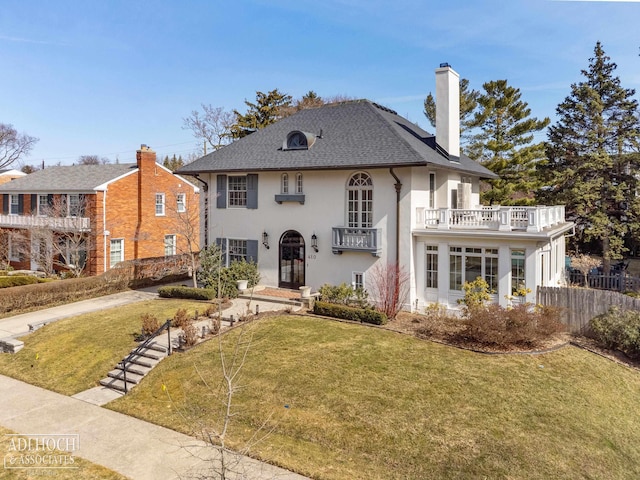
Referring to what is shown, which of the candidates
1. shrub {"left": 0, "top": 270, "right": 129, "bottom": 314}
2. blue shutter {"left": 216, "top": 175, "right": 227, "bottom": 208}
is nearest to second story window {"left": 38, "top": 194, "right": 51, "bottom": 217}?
shrub {"left": 0, "top": 270, "right": 129, "bottom": 314}

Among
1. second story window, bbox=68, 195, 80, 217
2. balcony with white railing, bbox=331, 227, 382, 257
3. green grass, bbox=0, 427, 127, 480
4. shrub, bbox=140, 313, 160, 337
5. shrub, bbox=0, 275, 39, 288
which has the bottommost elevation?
green grass, bbox=0, 427, 127, 480

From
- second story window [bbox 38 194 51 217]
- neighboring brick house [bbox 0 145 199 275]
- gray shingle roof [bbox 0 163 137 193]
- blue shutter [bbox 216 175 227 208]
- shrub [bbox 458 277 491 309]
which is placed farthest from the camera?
second story window [bbox 38 194 51 217]

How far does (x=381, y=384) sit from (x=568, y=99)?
28.2 meters

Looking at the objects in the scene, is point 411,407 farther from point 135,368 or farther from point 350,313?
point 135,368

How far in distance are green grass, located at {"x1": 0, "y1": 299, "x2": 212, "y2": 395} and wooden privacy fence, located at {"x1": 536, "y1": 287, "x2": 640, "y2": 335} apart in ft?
44.9

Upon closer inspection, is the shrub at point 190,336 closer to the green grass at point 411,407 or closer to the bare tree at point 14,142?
the green grass at point 411,407

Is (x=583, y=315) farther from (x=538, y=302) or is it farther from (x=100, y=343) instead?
(x=100, y=343)

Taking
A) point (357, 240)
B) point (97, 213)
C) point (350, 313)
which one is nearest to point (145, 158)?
point (97, 213)

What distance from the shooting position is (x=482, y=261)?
55.4ft

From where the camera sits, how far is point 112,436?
973 cm

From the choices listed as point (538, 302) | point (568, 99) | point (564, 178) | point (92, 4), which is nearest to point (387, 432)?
point (538, 302)

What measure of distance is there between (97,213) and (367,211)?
17.9 metres

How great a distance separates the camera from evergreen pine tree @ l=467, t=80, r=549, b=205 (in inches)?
1302

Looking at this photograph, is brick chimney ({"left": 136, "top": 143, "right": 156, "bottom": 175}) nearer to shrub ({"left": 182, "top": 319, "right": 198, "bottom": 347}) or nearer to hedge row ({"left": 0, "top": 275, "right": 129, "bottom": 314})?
hedge row ({"left": 0, "top": 275, "right": 129, "bottom": 314})
